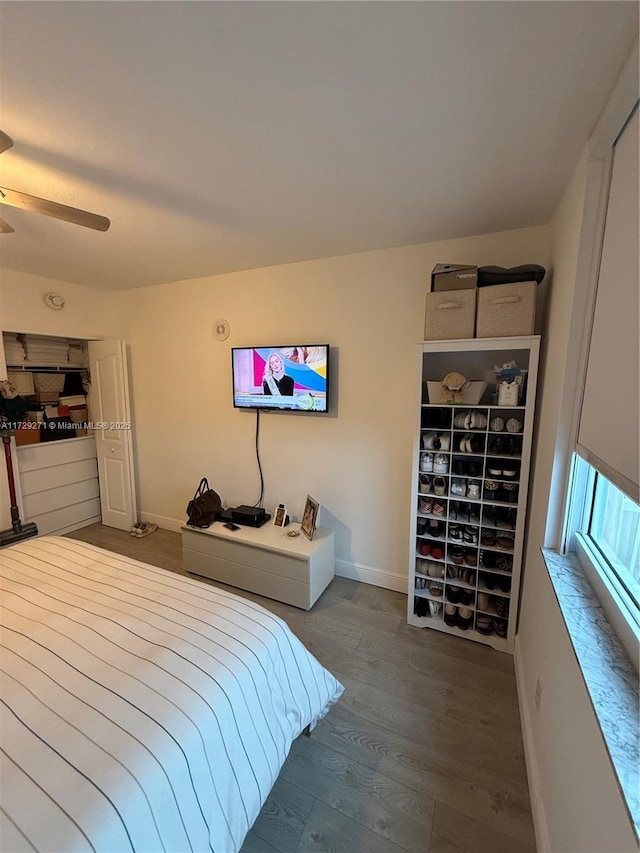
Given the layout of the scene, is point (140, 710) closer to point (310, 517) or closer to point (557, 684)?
point (557, 684)

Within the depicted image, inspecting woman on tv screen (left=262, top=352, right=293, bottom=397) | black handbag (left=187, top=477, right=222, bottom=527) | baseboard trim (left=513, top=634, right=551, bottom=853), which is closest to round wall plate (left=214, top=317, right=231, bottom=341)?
woman on tv screen (left=262, top=352, right=293, bottom=397)

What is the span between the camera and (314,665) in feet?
4.80

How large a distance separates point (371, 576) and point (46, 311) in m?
3.64

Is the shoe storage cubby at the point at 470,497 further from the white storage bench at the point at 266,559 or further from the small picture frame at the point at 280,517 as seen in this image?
the small picture frame at the point at 280,517

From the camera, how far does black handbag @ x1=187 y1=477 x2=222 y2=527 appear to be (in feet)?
8.87

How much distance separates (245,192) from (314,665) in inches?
86.1

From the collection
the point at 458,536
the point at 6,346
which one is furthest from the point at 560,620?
the point at 6,346

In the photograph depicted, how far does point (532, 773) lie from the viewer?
4.34 ft

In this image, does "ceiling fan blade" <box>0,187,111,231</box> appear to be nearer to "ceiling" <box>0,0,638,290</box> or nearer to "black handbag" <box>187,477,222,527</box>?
"ceiling" <box>0,0,638,290</box>

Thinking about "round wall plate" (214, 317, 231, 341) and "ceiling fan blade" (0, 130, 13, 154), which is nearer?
"ceiling fan blade" (0, 130, 13, 154)

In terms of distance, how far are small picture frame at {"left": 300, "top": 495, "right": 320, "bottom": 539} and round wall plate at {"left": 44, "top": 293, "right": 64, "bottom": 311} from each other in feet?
9.47

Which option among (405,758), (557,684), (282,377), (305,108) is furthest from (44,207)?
(405,758)

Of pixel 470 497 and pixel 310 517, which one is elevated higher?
pixel 470 497

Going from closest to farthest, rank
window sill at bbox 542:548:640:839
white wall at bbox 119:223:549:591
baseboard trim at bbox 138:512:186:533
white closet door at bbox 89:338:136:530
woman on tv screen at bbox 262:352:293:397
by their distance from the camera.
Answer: window sill at bbox 542:548:640:839 → white wall at bbox 119:223:549:591 → woman on tv screen at bbox 262:352:293:397 → white closet door at bbox 89:338:136:530 → baseboard trim at bbox 138:512:186:533
